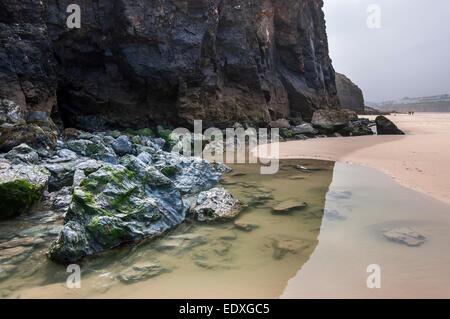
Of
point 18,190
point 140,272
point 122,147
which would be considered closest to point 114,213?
point 140,272

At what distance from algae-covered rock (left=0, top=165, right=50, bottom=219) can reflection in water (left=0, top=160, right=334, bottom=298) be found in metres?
0.18

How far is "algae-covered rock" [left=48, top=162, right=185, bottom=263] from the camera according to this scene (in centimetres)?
Answer: 281

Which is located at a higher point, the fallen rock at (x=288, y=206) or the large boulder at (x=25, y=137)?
the large boulder at (x=25, y=137)

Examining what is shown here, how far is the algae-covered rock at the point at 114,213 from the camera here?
2.81 metres

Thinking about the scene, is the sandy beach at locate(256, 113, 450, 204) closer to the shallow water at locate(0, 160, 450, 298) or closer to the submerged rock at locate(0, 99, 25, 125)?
the shallow water at locate(0, 160, 450, 298)

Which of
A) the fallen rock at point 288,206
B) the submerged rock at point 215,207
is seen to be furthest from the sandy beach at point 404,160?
the submerged rock at point 215,207

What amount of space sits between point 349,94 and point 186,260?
48558 millimetres

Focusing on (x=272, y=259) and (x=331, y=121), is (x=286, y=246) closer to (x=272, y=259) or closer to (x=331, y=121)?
(x=272, y=259)

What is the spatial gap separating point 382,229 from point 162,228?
8.96ft

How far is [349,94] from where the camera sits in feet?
148

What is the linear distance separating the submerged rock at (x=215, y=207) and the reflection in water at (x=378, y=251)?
1320 millimetres

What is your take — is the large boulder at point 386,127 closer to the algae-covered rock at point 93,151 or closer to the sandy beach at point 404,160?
the sandy beach at point 404,160

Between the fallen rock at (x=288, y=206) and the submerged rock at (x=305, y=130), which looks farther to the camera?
the submerged rock at (x=305, y=130)

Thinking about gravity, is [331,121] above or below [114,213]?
above
